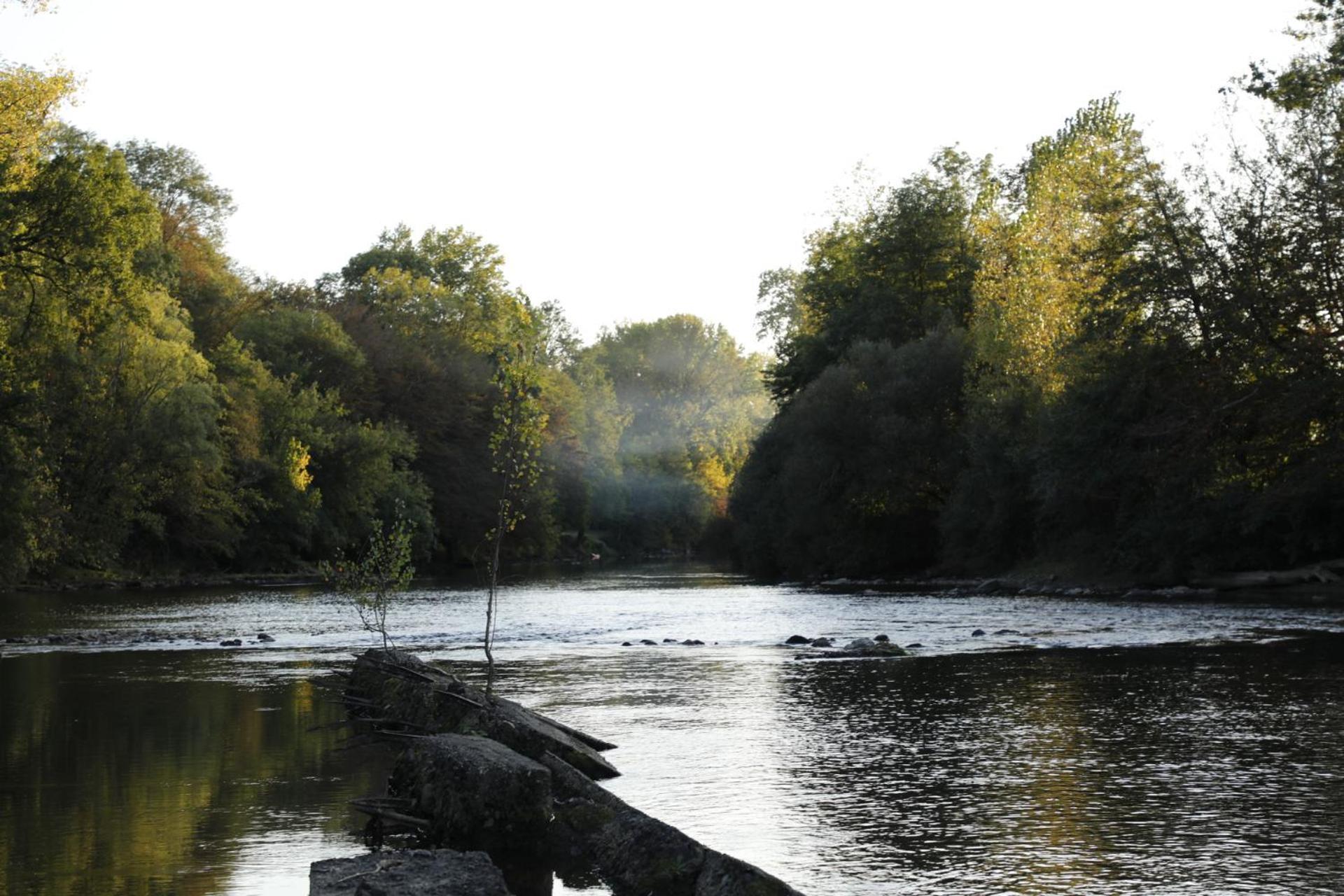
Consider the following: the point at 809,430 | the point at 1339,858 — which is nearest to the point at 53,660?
the point at 1339,858

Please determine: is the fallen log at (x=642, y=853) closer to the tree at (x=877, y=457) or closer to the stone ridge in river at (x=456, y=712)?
the stone ridge in river at (x=456, y=712)

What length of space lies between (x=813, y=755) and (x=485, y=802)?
545 cm

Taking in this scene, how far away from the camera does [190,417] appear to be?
210 feet

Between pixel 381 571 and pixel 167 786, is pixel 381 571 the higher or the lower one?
the higher one

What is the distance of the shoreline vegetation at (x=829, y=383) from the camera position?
40875mm

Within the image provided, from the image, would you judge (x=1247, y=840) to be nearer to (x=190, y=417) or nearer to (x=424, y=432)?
(x=190, y=417)

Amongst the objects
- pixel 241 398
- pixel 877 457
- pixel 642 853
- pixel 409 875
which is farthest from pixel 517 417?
pixel 241 398

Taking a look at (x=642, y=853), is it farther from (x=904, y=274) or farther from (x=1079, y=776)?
(x=904, y=274)

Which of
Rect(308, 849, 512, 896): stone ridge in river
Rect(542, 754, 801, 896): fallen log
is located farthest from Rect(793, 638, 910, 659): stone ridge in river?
Rect(308, 849, 512, 896): stone ridge in river

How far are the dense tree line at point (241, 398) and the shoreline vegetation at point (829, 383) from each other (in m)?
0.19

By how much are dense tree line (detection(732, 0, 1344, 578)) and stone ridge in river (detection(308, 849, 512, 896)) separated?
3337cm

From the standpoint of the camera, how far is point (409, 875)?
30.6 ft

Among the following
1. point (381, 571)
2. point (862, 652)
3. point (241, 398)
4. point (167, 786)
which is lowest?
point (167, 786)

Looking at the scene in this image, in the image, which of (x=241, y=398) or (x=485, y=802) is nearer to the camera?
(x=485, y=802)
